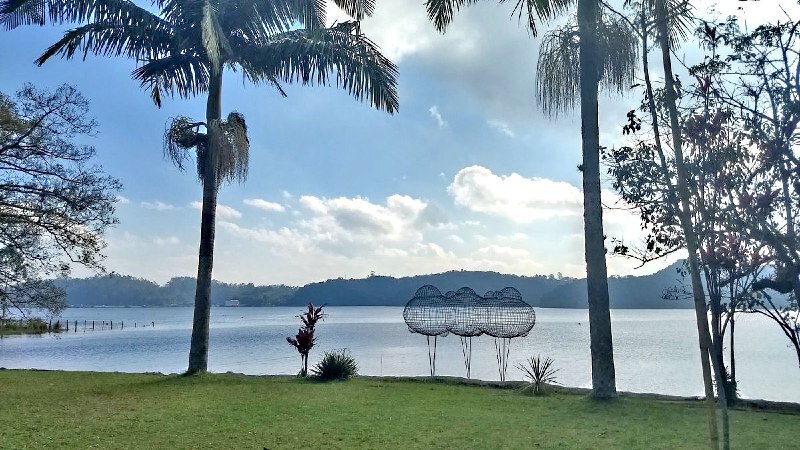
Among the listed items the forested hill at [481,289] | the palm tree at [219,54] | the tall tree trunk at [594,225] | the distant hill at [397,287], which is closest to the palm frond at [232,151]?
the palm tree at [219,54]

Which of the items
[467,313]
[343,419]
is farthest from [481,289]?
[343,419]

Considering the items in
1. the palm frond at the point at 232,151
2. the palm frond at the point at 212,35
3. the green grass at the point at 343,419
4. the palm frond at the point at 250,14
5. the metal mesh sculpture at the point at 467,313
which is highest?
the palm frond at the point at 250,14

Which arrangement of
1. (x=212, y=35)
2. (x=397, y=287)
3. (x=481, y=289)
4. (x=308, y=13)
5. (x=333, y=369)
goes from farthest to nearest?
(x=397, y=287), (x=481, y=289), (x=308, y=13), (x=333, y=369), (x=212, y=35)

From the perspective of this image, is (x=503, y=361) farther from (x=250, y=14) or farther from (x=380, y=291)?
(x=380, y=291)

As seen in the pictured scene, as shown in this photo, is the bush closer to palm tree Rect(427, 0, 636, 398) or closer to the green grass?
the green grass

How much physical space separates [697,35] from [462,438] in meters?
4.60

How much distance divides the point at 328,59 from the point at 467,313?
6.85 metres

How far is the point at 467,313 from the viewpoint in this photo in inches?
603

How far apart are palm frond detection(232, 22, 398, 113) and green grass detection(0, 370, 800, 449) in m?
5.98

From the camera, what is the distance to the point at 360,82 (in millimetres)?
12820

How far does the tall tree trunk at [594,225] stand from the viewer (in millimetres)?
9586

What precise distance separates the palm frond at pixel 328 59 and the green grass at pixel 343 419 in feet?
19.6

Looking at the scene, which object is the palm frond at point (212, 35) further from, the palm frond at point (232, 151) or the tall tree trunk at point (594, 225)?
the tall tree trunk at point (594, 225)

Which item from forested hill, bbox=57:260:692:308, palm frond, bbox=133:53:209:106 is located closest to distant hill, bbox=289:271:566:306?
forested hill, bbox=57:260:692:308
